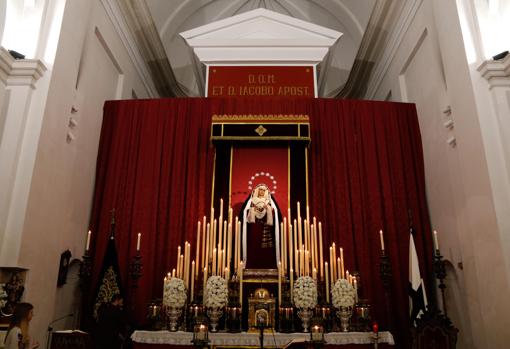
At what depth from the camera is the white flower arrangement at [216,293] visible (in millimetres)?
5293

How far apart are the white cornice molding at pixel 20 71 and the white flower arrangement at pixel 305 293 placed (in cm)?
399

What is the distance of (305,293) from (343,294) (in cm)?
45

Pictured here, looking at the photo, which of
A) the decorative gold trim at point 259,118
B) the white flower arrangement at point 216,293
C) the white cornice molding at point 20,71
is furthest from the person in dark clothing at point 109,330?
the decorative gold trim at point 259,118

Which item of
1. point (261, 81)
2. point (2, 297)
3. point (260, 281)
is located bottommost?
point (2, 297)

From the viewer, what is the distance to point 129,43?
888 centimetres

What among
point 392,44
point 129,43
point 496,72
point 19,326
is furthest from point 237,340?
point 392,44

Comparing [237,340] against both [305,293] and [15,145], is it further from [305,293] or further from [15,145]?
[15,145]

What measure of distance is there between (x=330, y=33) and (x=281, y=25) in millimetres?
984

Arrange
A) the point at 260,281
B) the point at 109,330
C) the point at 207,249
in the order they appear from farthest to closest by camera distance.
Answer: the point at 207,249 < the point at 260,281 < the point at 109,330

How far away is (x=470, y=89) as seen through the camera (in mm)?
5641

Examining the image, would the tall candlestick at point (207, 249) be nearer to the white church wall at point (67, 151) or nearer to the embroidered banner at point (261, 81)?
the white church wall at point (67, 151)

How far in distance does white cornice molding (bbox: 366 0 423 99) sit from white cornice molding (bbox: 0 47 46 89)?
5845 millimetres

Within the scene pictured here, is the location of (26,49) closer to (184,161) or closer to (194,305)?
(184,161)

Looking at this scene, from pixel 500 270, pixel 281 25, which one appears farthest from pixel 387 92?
pixel 500 270
